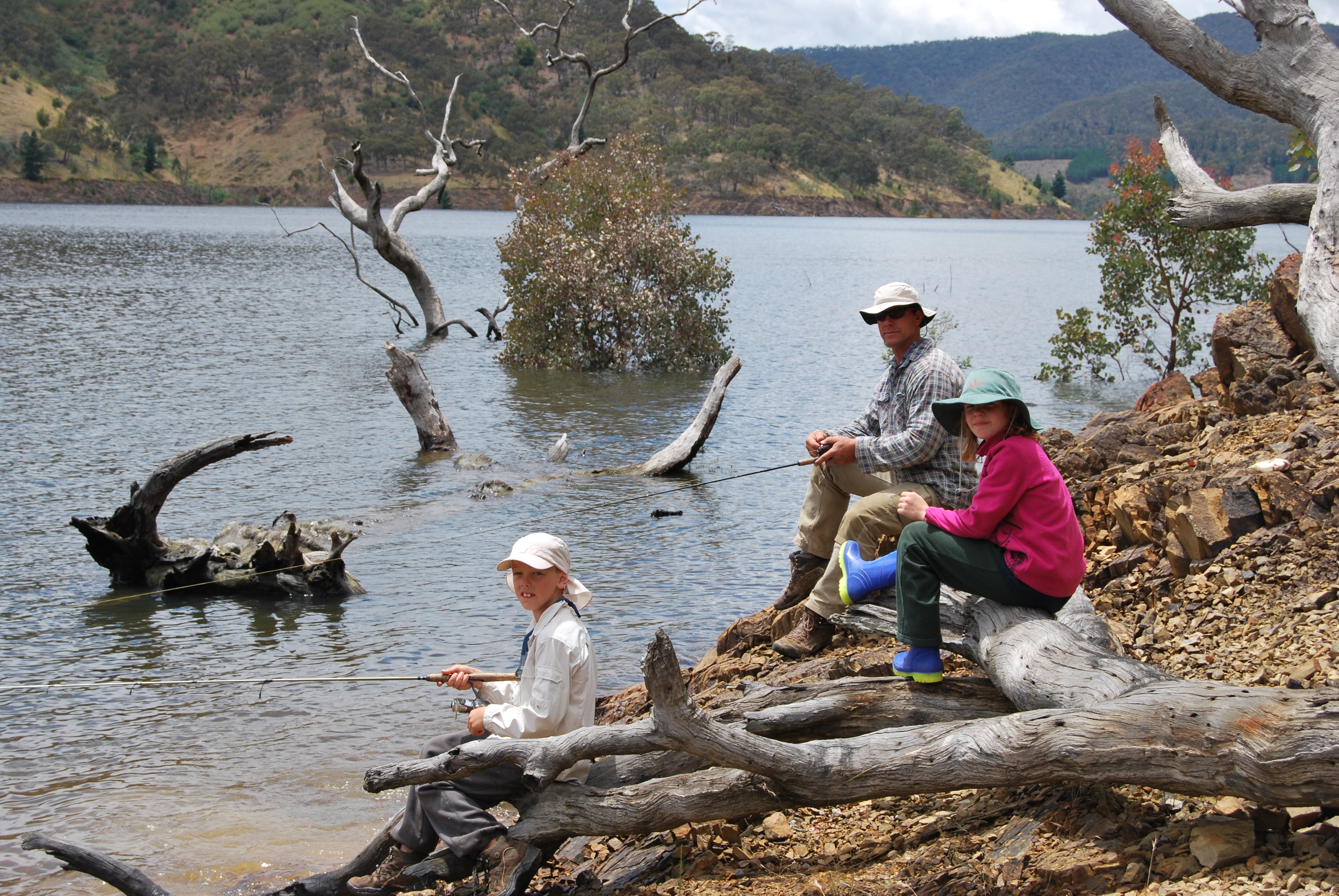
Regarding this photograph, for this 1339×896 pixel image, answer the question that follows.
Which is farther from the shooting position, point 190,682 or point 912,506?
point 190,682

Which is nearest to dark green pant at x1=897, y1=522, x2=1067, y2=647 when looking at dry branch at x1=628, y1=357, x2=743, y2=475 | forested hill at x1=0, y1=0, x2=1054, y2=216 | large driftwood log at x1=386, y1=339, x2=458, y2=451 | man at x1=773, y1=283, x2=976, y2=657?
man at x1=773, y1=283, x2=976, y2=657

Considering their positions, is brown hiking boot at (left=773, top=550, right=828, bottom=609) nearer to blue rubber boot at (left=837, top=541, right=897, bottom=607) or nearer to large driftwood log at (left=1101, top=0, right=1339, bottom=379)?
blue rubber boot at (left=837, top=541, right=897, bottom=607)

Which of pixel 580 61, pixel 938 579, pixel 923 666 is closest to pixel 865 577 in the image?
pixel 938 579

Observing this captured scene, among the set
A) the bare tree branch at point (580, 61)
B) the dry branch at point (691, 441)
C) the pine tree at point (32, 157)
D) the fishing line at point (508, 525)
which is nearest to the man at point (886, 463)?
the fishing line at point (508, 525)

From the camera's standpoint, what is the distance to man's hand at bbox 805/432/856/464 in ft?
20.0

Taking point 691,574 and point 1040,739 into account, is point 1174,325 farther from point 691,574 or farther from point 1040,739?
point 1040,739

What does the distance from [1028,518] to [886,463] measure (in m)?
1.50

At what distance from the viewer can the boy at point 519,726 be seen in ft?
14.6

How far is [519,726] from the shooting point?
4.50m

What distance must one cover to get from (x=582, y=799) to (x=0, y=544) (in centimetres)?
927

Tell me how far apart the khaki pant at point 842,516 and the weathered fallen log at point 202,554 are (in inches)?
197

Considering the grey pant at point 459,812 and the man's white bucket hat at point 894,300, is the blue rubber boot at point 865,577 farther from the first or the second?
the grey pant at point 459,812

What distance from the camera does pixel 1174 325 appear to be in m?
19.5

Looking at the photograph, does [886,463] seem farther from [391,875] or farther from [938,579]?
[391,875]
